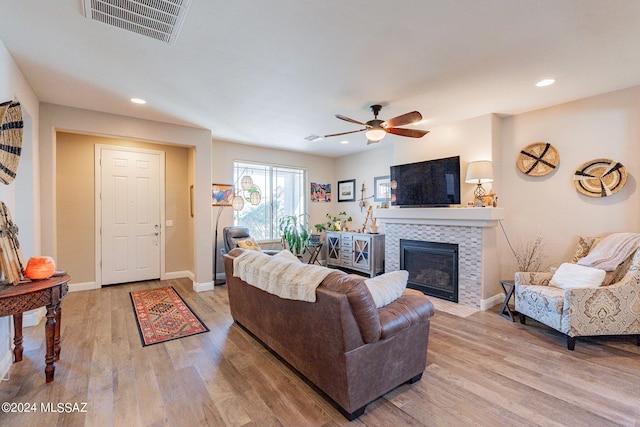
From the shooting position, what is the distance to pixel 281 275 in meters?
2.19

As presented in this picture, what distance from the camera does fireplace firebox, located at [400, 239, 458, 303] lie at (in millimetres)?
4082

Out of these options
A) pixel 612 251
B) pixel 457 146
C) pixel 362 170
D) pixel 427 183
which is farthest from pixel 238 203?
pixel 612 251

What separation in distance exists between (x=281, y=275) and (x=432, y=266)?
2.98m

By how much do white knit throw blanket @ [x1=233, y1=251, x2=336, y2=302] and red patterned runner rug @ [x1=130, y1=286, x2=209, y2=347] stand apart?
0.96m

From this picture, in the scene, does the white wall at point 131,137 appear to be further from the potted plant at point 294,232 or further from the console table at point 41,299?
the console table at point 41,299

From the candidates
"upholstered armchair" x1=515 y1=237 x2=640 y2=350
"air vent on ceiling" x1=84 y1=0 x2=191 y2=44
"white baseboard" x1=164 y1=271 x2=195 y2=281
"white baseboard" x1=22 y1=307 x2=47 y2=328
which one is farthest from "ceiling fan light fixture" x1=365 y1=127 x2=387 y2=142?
"white baseboard" x1=22 y1=307 x2=47 y2=328

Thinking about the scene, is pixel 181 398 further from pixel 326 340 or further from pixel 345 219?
pixel 345 219

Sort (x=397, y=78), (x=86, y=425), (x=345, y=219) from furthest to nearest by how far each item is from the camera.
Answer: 1. (x=345, y=219)
2. (x=397, y=78)
3. (x=86, y=425)

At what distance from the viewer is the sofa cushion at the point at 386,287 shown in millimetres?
2004

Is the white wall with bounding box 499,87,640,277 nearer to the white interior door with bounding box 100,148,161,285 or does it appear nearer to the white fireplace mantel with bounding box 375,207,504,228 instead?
the white fireplace mantel with bounding box 375,207,504,228

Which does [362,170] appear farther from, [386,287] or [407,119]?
[386,287]

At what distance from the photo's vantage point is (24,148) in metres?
3.10

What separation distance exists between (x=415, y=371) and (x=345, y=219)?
4.67 meters

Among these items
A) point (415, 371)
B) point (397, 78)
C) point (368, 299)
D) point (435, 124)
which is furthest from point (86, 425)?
point (435, 124)
